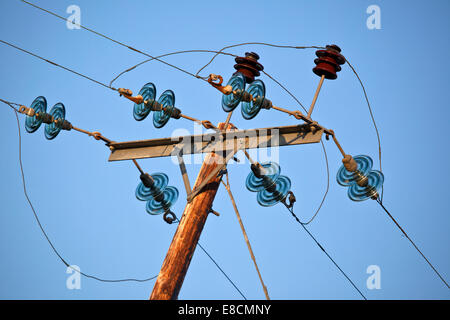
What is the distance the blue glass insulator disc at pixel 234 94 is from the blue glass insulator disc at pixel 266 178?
3.91 feet

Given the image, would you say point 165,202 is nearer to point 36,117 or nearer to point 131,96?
point 131,96

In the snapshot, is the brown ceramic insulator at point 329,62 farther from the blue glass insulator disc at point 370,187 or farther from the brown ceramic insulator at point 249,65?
the blue glass insulator disc at point 370,187

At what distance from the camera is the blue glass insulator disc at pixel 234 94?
39.9 ft

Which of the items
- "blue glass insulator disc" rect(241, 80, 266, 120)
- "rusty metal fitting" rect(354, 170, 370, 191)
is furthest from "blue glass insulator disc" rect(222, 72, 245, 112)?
"rusty metal fitting" rect(354, 170, 370, 191)

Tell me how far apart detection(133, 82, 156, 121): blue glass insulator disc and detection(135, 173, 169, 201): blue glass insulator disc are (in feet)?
3.24

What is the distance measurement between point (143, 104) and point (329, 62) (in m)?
2.84

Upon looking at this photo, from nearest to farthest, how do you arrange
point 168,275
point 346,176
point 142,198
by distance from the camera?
point 168,275 < point 346,176 < point 142,198

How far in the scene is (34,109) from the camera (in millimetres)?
13688

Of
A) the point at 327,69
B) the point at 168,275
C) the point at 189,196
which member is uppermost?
the point at 327,69

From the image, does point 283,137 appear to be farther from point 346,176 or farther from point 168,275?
point 168,275

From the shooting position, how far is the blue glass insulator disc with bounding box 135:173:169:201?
44.1 ft

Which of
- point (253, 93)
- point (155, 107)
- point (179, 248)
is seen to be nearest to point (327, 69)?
point (253, 93)

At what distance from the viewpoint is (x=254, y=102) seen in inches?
478

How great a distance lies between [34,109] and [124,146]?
167cm
